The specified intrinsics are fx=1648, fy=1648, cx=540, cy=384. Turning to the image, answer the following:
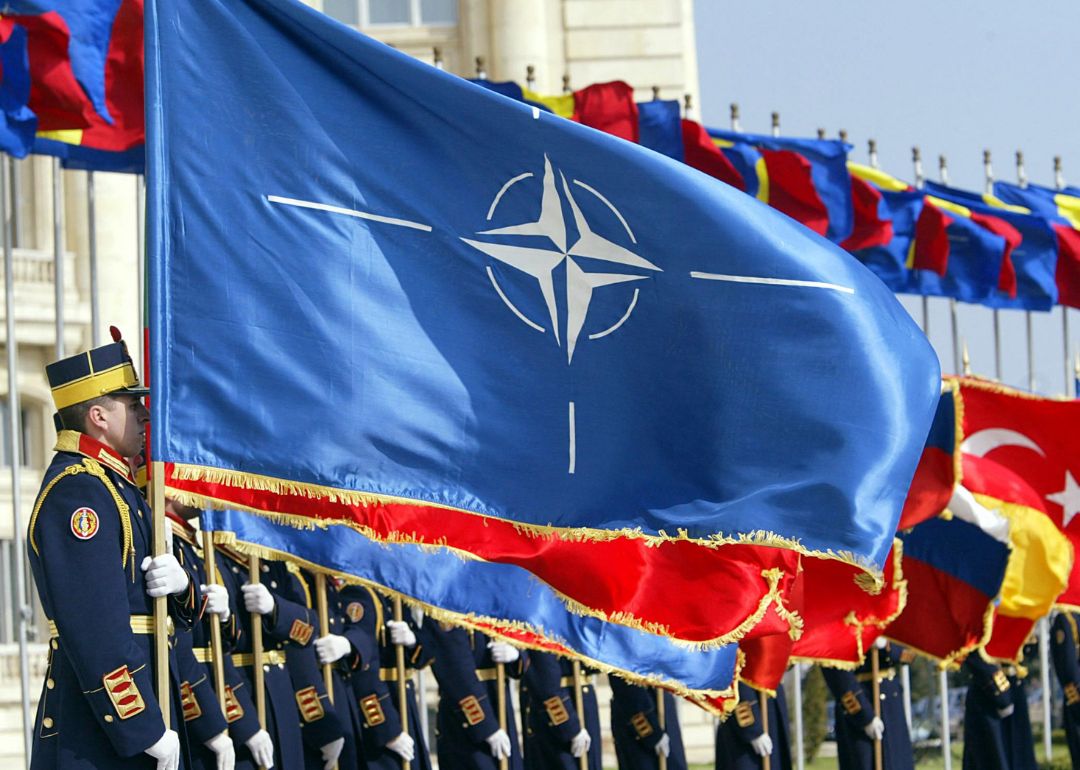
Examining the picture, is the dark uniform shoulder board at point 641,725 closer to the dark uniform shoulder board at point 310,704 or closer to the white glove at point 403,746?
the white glove at point 403,746

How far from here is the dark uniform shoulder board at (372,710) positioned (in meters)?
8.21

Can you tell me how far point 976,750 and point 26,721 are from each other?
21.7 feet

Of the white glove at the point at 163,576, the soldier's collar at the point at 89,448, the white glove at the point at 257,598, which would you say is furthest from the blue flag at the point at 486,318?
the white glove at the point at 257,598

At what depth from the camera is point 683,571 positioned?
624 cm

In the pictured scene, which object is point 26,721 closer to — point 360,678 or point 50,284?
point 360,678

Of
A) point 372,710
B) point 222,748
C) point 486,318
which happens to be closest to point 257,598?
point 222,748

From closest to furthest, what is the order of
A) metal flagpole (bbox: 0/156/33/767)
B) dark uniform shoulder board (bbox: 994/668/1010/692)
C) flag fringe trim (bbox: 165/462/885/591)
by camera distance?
flag fringe trim (bbox: 165/462/885/591) < metal flagpole (bbox: 0/156/33/767) < dark uniform shoulder board (bbox: 994/668/1010/692)

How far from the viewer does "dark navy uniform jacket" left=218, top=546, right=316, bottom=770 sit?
7086 mm

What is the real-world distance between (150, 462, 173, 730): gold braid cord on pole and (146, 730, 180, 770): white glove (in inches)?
1.2

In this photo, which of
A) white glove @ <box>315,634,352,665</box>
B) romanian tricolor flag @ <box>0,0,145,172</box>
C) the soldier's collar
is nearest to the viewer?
the soldier's collar

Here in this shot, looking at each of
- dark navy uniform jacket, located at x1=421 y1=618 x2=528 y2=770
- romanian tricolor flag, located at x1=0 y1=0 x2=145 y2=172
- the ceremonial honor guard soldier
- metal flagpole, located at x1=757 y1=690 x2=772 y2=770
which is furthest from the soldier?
metal flagpole, located at x1=757 y1=690 x2=772 y2=770

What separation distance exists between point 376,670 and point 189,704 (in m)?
2.78

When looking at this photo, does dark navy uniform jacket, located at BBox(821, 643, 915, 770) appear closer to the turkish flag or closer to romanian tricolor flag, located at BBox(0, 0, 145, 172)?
the turkish flag

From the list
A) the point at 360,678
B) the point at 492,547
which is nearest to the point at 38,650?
the point at 360,678
